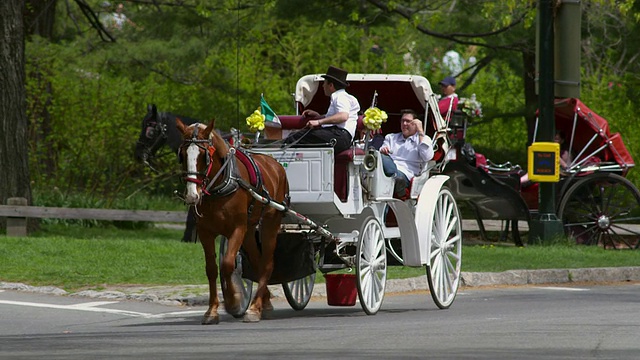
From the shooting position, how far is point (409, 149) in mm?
14984

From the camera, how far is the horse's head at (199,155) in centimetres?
Result: 1200

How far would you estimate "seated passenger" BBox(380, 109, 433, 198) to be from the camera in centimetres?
1480

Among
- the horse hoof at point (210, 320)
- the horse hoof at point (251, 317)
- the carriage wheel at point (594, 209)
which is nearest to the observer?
the horse hoof at point (210, 320)

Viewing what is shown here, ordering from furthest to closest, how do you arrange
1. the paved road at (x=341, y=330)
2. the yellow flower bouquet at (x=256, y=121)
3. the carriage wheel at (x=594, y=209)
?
the carriage wheel at (x=594, y=209)
the yellow flower bouquet at (x=256, y=121)
the paved road at (x=341, y=330)

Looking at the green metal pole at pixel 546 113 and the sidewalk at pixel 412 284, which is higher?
the green metal pole at pixel 546 113

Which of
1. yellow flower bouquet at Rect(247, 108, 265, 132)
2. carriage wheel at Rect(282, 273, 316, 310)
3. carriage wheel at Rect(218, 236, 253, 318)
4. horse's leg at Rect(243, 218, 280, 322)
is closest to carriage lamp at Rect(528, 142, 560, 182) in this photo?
carriage wheel at Rect(282, 273, 316, 310)

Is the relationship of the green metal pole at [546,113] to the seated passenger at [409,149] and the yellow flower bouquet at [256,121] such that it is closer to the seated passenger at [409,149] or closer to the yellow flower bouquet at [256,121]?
the seated passenger at [409,149]

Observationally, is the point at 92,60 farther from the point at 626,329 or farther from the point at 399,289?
the point at 626,329

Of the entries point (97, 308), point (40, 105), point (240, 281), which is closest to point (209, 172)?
point (240, 281)

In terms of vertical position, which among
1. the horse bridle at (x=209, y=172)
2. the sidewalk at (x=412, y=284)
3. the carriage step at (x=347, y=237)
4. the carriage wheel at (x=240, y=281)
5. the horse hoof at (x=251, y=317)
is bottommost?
the sidewalk at (x=412, y=284)

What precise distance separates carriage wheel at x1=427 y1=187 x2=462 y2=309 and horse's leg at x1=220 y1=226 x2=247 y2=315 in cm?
231

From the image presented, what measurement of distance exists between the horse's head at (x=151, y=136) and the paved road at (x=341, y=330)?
5.27m

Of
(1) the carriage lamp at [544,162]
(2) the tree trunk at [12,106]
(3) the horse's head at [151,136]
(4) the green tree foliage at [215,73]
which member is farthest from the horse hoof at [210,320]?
(2) the tree trunk at [12,106]

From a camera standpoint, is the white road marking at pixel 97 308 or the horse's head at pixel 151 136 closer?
the white road marking at pixel 97 308
